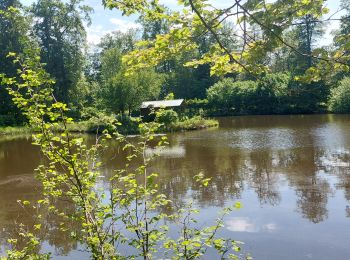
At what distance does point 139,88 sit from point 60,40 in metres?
15.8

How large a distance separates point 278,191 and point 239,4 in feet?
31.6

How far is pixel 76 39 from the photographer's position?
1825 inches

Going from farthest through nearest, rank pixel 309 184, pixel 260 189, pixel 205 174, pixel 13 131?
pixel 13 131 < pixel 205 174 < pixel 309 184 < pixel 260 189

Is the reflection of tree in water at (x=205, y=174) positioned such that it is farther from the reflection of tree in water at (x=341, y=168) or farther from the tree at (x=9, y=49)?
the tree at (x=9, y=49)

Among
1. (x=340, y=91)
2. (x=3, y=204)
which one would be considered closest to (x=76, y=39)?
(x=340, y=91)

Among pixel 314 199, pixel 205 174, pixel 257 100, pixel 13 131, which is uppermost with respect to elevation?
pixel 257 100

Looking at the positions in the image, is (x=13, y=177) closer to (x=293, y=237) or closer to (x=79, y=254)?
(x=79, y=254)

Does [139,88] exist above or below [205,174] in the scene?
above

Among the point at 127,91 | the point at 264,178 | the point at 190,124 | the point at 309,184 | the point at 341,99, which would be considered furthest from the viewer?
the point at 341,99

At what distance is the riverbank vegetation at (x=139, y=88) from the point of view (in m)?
3.09

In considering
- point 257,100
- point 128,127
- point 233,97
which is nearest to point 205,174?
point 128,127

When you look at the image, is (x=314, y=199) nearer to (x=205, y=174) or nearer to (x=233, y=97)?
(x=205, y=174)

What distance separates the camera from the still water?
26.1 ft

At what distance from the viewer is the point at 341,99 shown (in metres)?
41.4
